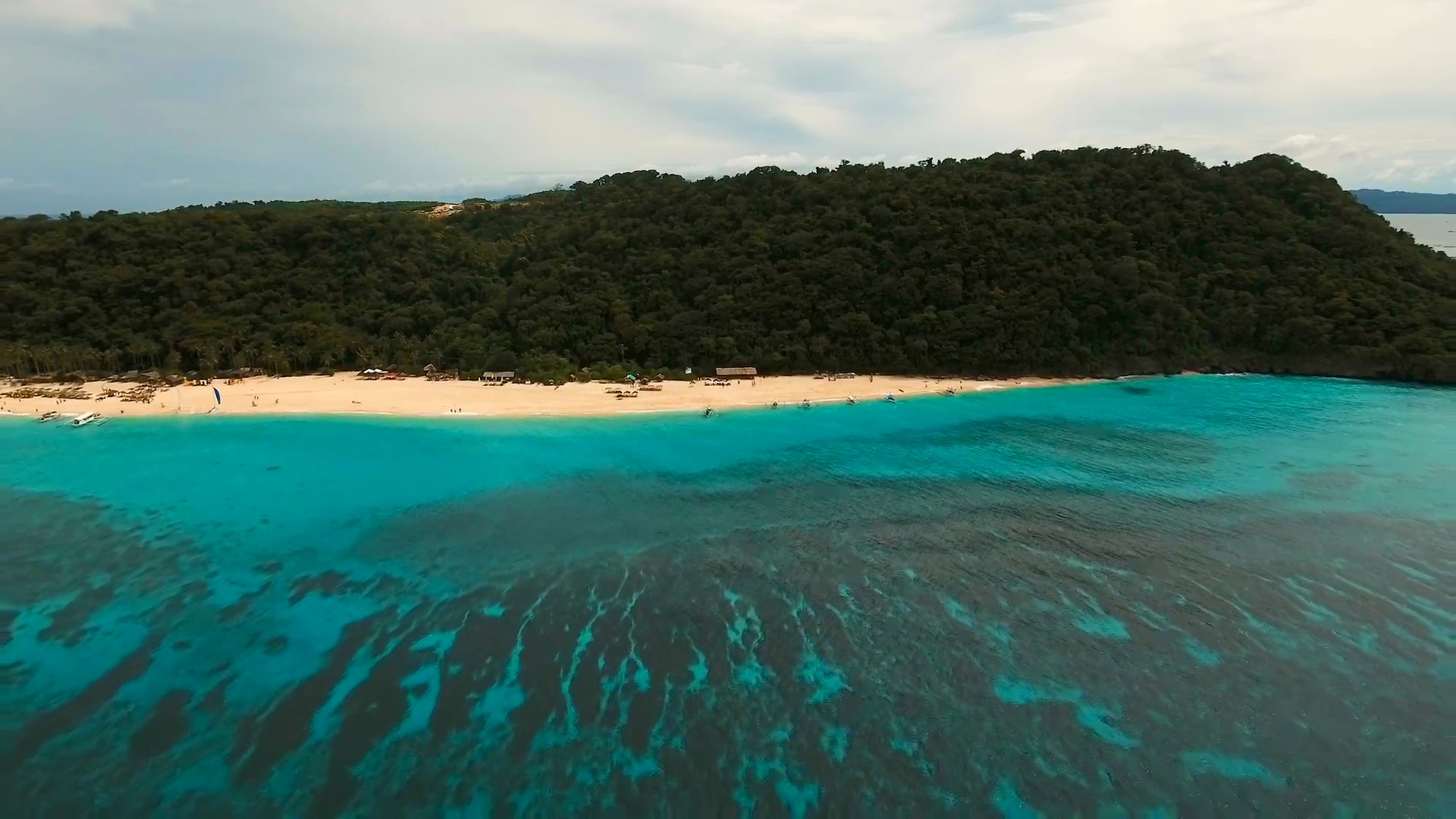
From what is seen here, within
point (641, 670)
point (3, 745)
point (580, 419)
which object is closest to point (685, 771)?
point (641, 670)

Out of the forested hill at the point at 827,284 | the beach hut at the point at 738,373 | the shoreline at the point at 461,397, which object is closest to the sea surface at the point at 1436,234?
the forested hill at the point at 827,284

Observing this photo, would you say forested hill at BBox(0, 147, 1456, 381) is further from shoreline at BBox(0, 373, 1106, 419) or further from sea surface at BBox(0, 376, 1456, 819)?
sea surface at BBox(0, 376, 1456, 819)

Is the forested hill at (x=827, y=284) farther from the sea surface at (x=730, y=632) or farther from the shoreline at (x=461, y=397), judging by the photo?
the sea surface at (x=730, y=632)

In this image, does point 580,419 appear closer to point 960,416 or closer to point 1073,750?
point 960,416

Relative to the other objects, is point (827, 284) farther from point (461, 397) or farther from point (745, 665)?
point (745, 665)

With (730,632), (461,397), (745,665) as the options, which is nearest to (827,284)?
(461,397)

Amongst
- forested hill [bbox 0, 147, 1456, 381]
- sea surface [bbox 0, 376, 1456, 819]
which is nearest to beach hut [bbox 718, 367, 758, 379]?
forested hill [bbox 0, 147, 1456, 381]
